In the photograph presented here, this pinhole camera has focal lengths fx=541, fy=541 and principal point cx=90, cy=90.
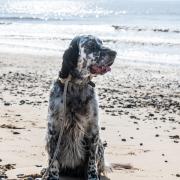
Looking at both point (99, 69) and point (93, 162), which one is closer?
point (99, 69)

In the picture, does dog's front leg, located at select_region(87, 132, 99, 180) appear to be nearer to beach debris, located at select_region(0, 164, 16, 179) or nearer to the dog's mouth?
the dog's mouth

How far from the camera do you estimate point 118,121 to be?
10.3 meters

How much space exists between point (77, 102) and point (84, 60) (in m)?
0.47

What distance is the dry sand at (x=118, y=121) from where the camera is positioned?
7.16 metres

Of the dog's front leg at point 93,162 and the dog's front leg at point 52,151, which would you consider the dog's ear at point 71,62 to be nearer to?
the dog's front leg at point 52,151

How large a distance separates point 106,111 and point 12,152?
13.2ft

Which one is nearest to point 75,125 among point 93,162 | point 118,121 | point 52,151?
point 52,151

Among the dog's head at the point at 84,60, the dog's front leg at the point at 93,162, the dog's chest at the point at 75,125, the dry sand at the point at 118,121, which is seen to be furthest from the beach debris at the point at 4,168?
the dog's head at the point at 84,60

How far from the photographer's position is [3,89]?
1386 centimetres

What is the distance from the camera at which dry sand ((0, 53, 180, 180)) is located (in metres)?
7.16

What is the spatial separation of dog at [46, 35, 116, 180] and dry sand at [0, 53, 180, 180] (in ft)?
2.06

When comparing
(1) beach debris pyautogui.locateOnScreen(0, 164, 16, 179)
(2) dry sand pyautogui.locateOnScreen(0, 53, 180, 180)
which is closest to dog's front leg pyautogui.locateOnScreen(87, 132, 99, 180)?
(2) dry sand pyautogui.locateOnScreen(0, 53, 180, 180)

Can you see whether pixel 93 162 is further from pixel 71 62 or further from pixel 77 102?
pixel 71 62

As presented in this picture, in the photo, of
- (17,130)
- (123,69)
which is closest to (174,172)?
(17,130)
